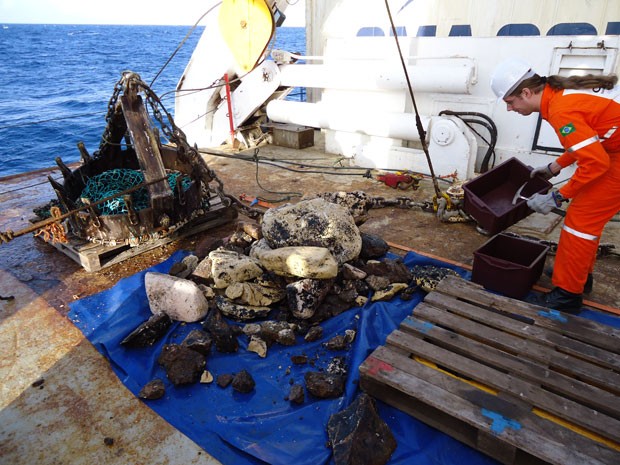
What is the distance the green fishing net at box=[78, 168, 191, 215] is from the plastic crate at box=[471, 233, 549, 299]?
3108 millimetres

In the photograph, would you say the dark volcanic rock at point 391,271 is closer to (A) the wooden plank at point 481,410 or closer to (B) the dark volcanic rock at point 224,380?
(A) the wooden plank at point 481,410

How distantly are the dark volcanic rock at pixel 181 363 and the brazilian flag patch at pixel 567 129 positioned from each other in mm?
2958

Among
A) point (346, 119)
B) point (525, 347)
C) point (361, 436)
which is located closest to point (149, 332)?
point (361, 436)

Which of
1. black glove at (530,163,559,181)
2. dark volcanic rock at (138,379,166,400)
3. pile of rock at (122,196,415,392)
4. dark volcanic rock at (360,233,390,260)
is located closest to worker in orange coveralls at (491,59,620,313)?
black glove at (530,163,559,181)

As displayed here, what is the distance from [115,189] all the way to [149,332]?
2.11 meters

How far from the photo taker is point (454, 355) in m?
2.65

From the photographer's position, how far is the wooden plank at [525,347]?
2.46 meters

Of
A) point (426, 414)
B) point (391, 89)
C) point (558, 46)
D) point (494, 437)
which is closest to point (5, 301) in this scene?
point (426, 414)

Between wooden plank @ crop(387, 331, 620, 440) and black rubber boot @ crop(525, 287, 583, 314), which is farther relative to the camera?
black rubber boot @ crop(525, 287, 583, 314)

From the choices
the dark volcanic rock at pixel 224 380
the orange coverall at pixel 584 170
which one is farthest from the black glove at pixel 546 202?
the dark volcanic rock at pixel 224 380

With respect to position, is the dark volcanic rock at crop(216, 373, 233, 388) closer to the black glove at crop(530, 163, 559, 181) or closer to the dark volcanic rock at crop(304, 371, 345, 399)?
the dark volcanic rock at crop(304, 371, 345, 399)

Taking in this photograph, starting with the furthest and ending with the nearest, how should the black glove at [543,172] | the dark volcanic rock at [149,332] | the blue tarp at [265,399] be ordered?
the black glove at [543,172], the dark volcanic rock at [149,332], the blue tarp at [265,399]

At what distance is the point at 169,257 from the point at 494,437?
3526 millimetres

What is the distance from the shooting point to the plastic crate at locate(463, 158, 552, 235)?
4.06 m
